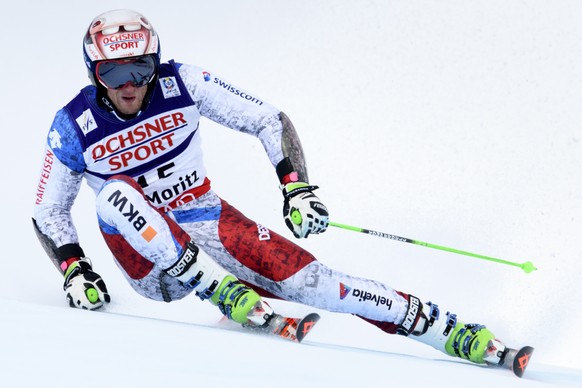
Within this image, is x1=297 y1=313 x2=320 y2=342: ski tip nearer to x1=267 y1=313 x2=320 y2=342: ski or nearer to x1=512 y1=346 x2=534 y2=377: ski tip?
x1=267 y1=313 x2=320 y2=342: ski

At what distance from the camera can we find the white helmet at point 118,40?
189 inches

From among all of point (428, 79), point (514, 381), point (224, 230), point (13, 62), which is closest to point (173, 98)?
point (224, 230)

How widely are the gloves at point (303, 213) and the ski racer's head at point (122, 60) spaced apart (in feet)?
2.92

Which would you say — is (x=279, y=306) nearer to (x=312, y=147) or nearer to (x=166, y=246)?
(x=166, y=246)

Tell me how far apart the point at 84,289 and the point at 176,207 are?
2.40 ft

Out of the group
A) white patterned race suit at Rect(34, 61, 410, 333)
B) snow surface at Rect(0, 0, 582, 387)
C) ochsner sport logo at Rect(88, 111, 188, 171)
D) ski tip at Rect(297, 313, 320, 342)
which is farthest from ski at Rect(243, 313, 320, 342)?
ochsner sport logo at Rect(88, 111, 188, 171)

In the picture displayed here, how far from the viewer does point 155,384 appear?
2885mm

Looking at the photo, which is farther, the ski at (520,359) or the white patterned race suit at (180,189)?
the white patterned race suit at (180,189)

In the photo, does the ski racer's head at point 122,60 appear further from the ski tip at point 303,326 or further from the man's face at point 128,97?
the ski tip at point 303,326

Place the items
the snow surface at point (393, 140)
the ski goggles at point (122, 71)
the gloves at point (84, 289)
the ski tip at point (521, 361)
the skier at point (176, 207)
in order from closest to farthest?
the ski tip at point (521, 361), the skier at point (176, 207), the gloves at point (84, 289), the ski goggles at point (122, 71), the snow surface at point (393, 140)

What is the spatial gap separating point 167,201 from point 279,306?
0.87 metres

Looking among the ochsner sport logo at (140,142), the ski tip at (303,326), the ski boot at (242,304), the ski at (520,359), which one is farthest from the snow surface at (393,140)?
the ochsner sport logo at (140,142)

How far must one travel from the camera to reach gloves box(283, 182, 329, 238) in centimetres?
458

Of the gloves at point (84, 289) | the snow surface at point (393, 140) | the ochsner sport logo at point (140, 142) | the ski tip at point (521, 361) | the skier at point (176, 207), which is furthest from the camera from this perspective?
the snow surface at point (393, 140)
